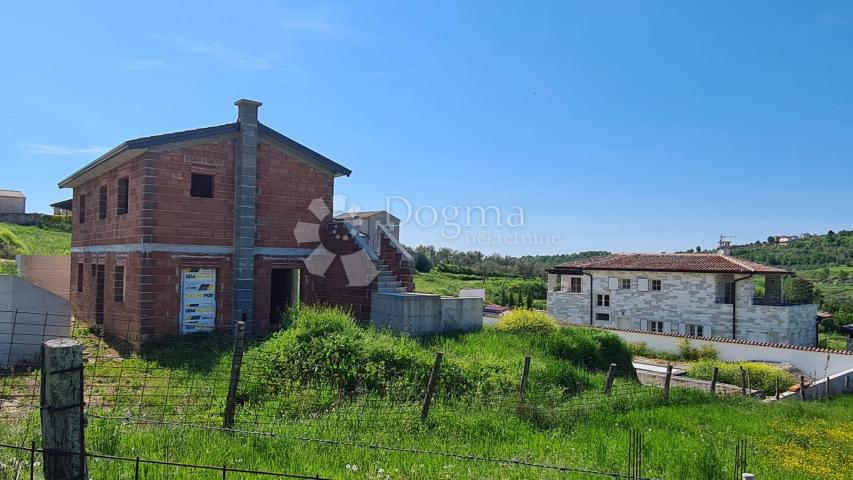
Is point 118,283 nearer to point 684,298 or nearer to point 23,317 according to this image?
point 23,317

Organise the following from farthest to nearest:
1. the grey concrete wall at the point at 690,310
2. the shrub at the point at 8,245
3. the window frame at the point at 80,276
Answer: the shrub at the point at 8,245 → the grey concrete wall at the point at 690,310 → the window frame at the point at 80,276

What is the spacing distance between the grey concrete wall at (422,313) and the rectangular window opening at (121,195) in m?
7.24

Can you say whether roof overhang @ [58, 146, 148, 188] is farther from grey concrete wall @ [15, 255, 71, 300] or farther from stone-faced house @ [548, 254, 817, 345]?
stone-faced house @ [548, 254, 817, 345]

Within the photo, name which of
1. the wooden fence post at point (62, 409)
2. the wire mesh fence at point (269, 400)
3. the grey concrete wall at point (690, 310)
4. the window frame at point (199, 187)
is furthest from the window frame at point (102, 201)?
the grey concrete wall at point (690, 310)

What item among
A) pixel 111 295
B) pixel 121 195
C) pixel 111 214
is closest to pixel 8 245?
pixel 111 214

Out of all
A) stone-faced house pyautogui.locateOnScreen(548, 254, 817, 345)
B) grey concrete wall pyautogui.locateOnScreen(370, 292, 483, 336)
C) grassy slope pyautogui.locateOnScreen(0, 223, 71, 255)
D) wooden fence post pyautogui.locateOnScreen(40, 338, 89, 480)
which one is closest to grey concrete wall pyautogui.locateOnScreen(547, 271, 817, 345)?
stone-faced house pyautogui.locateOnScreen(548, 254, 817, 345)

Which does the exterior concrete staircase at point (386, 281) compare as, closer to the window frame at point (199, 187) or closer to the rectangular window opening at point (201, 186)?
the window frame at point (199, 187)

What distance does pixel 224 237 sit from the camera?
14695mm

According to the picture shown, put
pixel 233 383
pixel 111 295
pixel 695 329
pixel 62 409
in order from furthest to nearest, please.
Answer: pixel 695 329 < pixel 111 295 < pixel 233 383 < pixel 62 409

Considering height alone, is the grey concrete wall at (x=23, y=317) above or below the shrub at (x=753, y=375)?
above

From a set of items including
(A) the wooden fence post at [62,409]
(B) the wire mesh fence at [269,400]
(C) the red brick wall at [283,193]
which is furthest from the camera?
(C) the red brick wall at [283,193]

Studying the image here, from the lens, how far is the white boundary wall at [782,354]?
68.8 ft

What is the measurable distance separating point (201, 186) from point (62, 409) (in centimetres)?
1231

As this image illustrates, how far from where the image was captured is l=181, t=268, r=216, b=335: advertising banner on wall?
1412 centimetres
